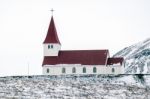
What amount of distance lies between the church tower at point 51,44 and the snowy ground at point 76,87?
20.7 meters

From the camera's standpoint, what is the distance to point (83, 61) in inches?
3775

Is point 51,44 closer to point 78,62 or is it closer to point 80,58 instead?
point 80,58

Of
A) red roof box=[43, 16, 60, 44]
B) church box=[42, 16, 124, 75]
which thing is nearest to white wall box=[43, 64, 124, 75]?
church box=[42, 16, 124, 75]

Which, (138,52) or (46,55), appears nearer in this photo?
(46,55)

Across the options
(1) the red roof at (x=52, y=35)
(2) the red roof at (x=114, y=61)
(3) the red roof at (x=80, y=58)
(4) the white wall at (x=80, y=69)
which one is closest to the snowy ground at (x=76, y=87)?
(4) the white wall at (x=80, y=69)

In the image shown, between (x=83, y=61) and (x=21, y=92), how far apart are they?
88.2 ft

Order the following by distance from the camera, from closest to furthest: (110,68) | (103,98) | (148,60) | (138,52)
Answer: (103,98) < (110,68) < (148,60) < (138,52)

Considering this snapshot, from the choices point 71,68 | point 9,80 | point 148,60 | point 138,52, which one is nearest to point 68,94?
point 9,80

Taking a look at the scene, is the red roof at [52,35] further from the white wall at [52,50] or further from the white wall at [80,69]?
the white wall at [80,69]

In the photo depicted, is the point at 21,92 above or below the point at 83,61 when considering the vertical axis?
below

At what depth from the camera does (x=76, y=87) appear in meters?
73.7

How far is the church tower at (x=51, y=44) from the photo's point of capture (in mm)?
98688

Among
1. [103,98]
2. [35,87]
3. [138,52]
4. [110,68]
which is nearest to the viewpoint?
[103,98]

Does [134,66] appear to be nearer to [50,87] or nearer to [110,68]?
[110,68]
